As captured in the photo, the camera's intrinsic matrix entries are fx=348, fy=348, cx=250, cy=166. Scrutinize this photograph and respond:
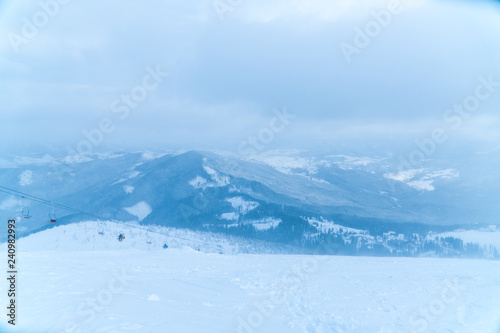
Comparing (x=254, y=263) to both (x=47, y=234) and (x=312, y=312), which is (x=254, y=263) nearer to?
(x=312, y=312)

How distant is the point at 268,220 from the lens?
14312 centimetres

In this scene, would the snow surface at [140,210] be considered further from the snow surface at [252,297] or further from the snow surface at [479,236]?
the snow surface at [252,297]

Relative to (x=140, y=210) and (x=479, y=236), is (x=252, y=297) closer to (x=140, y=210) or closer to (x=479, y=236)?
(x=479, y=236)

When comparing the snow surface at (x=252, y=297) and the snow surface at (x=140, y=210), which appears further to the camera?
the snow surface at (x=140, y=210)

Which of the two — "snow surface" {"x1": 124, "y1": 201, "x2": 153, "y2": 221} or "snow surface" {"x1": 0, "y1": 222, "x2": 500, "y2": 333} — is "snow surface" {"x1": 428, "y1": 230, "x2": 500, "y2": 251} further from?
"snow surface" {"x1": 124, "y1": 201, "x2": 153, "y2": 221}

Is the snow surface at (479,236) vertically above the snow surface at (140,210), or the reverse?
the snow surface at (140,210)

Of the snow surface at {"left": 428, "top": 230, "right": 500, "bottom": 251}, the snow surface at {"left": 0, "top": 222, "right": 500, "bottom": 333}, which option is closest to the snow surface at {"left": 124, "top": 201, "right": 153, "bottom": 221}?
the snow surface at {"left": 428, "top": 230, "right": 500, "bottom": 251}

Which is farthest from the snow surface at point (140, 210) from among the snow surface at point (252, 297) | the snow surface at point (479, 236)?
the snow surface at point (252, 297)

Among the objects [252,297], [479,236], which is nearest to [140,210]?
[479,236]

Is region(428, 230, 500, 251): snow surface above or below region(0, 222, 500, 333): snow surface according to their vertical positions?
above

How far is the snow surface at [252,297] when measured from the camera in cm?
1100

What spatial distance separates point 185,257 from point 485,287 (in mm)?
17871

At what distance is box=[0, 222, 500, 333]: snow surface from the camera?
11.0 meters

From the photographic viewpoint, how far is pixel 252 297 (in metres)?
14.8
